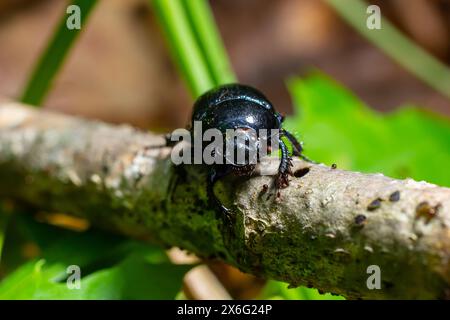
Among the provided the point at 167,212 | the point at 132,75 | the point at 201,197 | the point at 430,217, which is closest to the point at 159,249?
the point at 167,212

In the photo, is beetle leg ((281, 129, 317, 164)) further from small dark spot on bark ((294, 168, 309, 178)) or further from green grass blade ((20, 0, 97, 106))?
green grass blade ((20, 0, 97, 106))

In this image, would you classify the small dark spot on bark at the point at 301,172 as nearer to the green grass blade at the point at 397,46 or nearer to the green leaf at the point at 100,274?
the green leaf at the point at 100,274

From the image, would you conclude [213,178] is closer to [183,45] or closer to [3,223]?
[183,45]

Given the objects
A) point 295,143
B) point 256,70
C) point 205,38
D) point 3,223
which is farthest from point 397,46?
point 3,223

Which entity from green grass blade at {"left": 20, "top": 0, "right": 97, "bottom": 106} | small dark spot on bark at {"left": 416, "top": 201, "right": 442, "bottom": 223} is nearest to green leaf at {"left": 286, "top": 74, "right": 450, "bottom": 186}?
green grass blade at {"left": 20, "top": 0, "right": 97, "bottom": 106}
